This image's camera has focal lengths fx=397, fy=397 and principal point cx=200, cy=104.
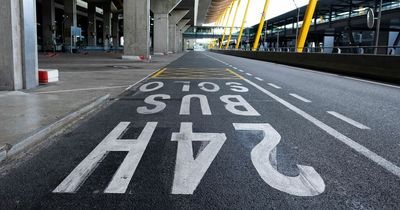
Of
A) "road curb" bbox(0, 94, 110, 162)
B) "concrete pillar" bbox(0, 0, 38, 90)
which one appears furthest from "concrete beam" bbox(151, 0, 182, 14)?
"road curb" bbox(0, 94, 110, 162)

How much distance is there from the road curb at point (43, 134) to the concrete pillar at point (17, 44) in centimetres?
263

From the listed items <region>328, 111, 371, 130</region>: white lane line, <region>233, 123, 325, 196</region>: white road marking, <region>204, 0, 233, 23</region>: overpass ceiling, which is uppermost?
<region>204, 0, 233, 23</region>: overpass ceiling

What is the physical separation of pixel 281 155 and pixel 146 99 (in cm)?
537

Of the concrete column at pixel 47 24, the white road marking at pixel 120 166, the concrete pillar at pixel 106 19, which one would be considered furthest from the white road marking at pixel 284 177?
the concrete pillar at pixel 106 19

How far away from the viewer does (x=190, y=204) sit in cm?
331

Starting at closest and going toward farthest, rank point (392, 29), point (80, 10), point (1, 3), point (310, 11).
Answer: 1. point (1, 3)
2. point (310, 11)
3. point (392, 29)
4. point (80, 10)

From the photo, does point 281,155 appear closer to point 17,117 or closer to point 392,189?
point 392,189

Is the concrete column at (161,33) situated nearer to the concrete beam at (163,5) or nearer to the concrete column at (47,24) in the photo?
the concrete beam at (163,5)

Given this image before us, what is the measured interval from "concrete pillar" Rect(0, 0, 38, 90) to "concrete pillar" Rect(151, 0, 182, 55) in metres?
41.6

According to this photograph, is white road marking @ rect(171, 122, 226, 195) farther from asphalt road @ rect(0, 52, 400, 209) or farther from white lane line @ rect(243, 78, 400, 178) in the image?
white lane line @ rect(243, 78, 400, 178)

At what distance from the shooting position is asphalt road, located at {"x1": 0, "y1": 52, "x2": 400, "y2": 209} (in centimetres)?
344

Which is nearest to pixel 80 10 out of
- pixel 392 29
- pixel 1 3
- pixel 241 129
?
pixel 392 29

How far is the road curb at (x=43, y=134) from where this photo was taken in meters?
4.61

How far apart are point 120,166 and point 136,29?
29.1 m
